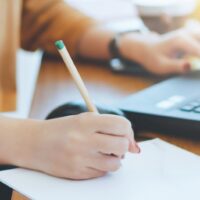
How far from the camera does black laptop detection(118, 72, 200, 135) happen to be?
2.45ft

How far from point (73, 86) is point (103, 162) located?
42 centimetres

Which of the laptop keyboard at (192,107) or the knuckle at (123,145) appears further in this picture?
the laptop keyboard at (192,107)

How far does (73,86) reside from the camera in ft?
3.32

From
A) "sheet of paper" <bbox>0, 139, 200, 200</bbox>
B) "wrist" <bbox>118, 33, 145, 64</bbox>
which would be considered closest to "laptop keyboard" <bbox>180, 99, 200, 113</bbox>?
"sheet of paper" <bbox>0, 139, 200, 200</bbox>

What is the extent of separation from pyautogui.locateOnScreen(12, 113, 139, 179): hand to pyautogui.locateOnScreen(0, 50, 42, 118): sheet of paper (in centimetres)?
67

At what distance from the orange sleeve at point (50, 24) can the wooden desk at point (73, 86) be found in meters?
0.09

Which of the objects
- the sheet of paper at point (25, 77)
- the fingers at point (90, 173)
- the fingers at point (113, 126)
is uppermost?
the fingers at point (113, 126)

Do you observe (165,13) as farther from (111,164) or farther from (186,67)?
(111,164)

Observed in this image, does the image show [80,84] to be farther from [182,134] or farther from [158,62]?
[158,62]

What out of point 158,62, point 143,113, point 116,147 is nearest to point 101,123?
point 116,147

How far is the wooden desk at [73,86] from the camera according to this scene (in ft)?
3.02

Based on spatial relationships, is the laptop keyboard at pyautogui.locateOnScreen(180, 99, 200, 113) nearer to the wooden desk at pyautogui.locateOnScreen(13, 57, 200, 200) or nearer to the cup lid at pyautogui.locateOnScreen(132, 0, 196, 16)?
the wooden desk at pyautogui.locateOnScreen(13, 57, 200, 200)

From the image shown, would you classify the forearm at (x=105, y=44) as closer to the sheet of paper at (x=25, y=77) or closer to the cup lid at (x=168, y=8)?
the cup lid at (x=168, y=8)

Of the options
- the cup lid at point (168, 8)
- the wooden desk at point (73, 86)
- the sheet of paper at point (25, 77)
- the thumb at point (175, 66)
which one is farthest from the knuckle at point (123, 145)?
the sheet of paper at point (25, 77)
